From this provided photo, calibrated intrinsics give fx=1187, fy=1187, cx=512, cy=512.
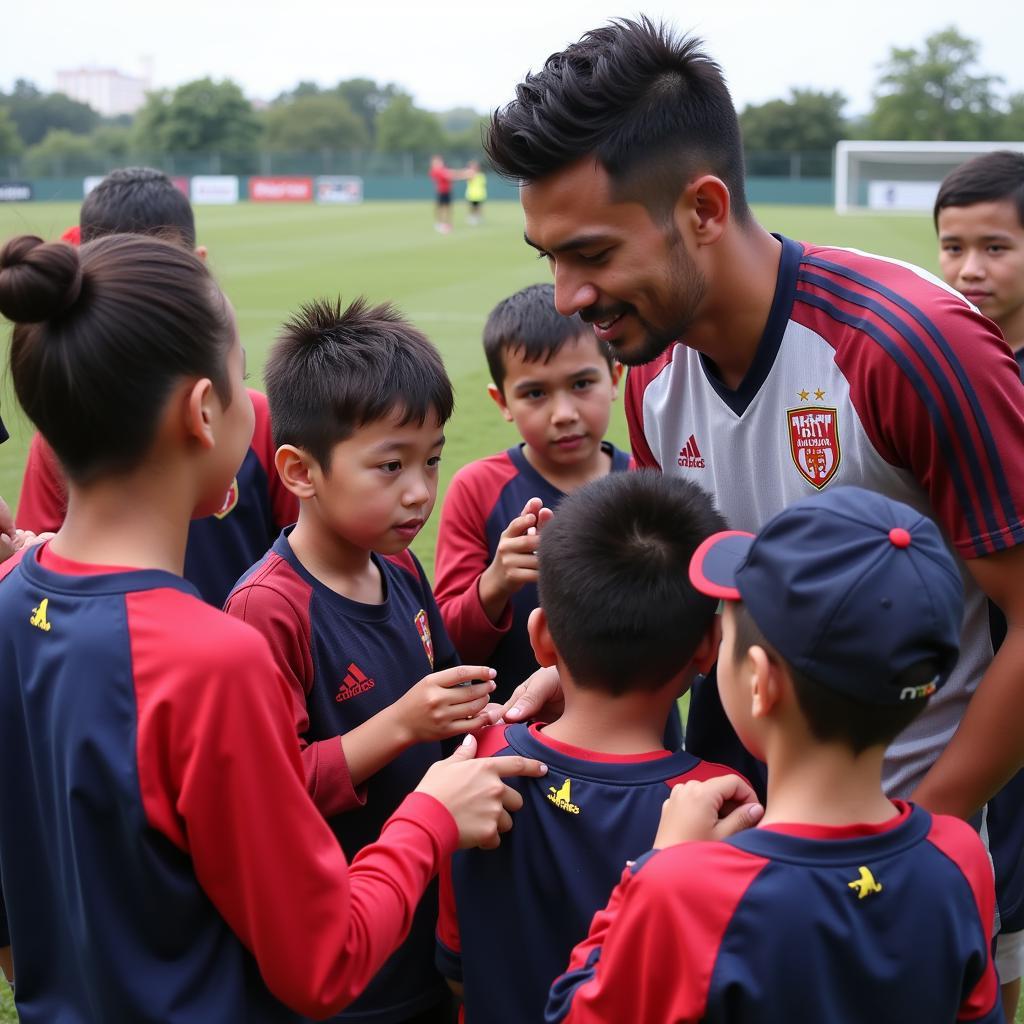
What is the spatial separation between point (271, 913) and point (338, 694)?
843mm

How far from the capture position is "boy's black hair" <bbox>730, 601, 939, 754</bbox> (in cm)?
167

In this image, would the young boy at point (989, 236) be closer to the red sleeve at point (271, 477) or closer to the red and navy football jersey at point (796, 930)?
the red sleeve at point (271, 477)

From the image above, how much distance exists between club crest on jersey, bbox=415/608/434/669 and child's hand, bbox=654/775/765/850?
Answer: 0.91 metres

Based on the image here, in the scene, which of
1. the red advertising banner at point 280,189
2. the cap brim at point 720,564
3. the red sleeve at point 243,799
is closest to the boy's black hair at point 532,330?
the cap brim at point 720,564

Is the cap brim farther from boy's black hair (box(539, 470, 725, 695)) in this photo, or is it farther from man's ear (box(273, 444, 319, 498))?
man's ear (box(273, 444, 319, 498))

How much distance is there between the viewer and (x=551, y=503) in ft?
11.5

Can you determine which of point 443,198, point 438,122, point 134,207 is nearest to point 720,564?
point 134,207

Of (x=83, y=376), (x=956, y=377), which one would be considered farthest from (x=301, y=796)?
(x=956, y=377)

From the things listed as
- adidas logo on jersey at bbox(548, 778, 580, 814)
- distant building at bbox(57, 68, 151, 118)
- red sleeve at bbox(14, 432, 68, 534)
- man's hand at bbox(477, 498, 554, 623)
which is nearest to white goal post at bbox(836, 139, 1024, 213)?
red sleeve at bbox(14, 432, 68, 534)

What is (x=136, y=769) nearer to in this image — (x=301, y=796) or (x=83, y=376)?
(x=301, y=796)

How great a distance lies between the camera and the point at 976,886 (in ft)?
5.63

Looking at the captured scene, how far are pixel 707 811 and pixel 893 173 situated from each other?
159 ft

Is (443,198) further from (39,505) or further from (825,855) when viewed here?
(825,855)

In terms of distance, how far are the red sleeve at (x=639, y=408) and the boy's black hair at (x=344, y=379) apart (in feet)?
1.42
